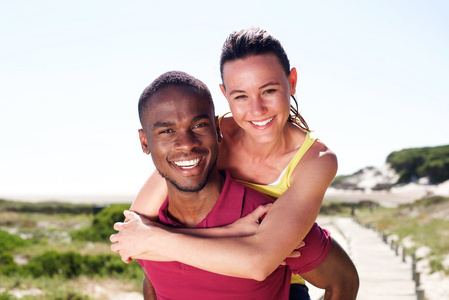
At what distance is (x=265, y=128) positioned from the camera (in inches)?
104

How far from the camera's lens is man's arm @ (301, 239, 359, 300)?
8.20ft

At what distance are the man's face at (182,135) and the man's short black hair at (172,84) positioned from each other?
1.1 inches

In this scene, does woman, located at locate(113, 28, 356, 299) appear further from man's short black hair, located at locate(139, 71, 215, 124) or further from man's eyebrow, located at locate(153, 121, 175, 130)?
man's eyebrow, located at locate(153, 121, 175, 130)

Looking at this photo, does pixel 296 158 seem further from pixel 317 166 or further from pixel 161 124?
pixel 161 124

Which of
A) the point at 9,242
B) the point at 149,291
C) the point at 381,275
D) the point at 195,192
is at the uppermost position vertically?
the point at 195,192

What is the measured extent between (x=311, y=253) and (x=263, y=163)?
714 millimetres

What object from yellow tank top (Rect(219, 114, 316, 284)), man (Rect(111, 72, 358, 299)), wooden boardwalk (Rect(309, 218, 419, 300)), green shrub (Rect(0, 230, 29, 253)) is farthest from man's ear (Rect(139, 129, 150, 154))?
green shrub (Rect(0, 230, 29, 253))

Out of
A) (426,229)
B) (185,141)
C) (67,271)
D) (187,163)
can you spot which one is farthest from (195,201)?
(426,229)

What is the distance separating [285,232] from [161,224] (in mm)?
702

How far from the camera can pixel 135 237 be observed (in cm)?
234

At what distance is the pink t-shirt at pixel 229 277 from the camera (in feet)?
7.25

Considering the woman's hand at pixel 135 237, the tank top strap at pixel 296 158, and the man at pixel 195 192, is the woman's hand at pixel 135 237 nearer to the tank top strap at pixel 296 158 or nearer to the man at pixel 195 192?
the man at pixel 195 192

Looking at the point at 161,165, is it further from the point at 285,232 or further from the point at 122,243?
the point at 285,232

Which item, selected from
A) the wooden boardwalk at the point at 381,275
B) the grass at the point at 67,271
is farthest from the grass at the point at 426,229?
the grass at the point at 67,271
